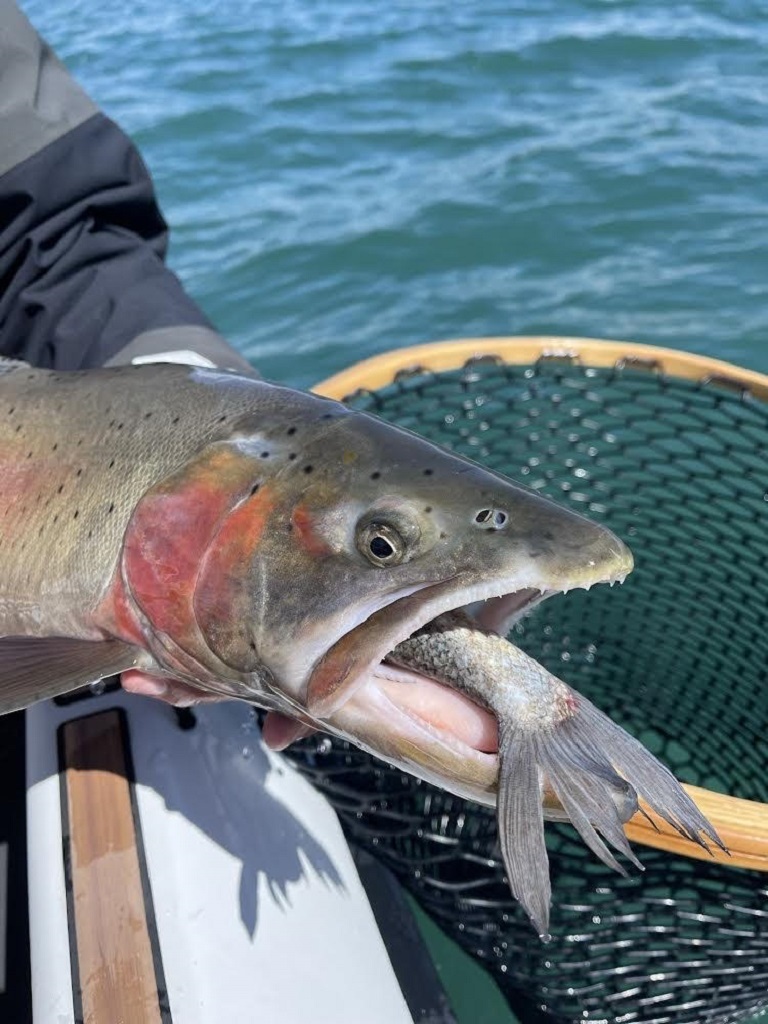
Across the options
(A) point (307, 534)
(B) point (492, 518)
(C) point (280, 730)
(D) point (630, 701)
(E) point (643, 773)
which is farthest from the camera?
(D) point (630, 701)

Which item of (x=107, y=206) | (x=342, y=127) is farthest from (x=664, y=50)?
(x=107, y=206)

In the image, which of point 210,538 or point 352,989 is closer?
point 210,538

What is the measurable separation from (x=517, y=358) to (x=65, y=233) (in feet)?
5.57

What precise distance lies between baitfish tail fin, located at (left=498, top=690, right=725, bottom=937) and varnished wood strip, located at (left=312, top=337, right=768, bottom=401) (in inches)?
68.1

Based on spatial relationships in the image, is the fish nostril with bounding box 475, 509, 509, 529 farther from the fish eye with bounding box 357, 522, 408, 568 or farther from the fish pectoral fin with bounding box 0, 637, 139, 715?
the fish pectoral fin with bounding box 0, 637, 139, 715

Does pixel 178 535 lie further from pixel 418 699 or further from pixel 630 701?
pixel 630 701

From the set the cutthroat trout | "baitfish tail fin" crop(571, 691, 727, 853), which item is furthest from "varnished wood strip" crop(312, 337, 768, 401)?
"baitfish tail fin" crop(571, 691, 727, 853)

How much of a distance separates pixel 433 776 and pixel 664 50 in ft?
32.6

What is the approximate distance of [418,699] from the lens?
1.71 meters

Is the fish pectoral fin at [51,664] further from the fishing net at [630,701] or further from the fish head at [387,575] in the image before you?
the fishing net at [630,701]

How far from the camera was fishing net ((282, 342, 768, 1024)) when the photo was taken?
2447mm

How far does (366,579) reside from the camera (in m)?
1.71

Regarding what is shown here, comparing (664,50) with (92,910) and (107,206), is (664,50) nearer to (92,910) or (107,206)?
(107,206)

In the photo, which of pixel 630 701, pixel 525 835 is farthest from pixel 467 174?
pixel 525 835
